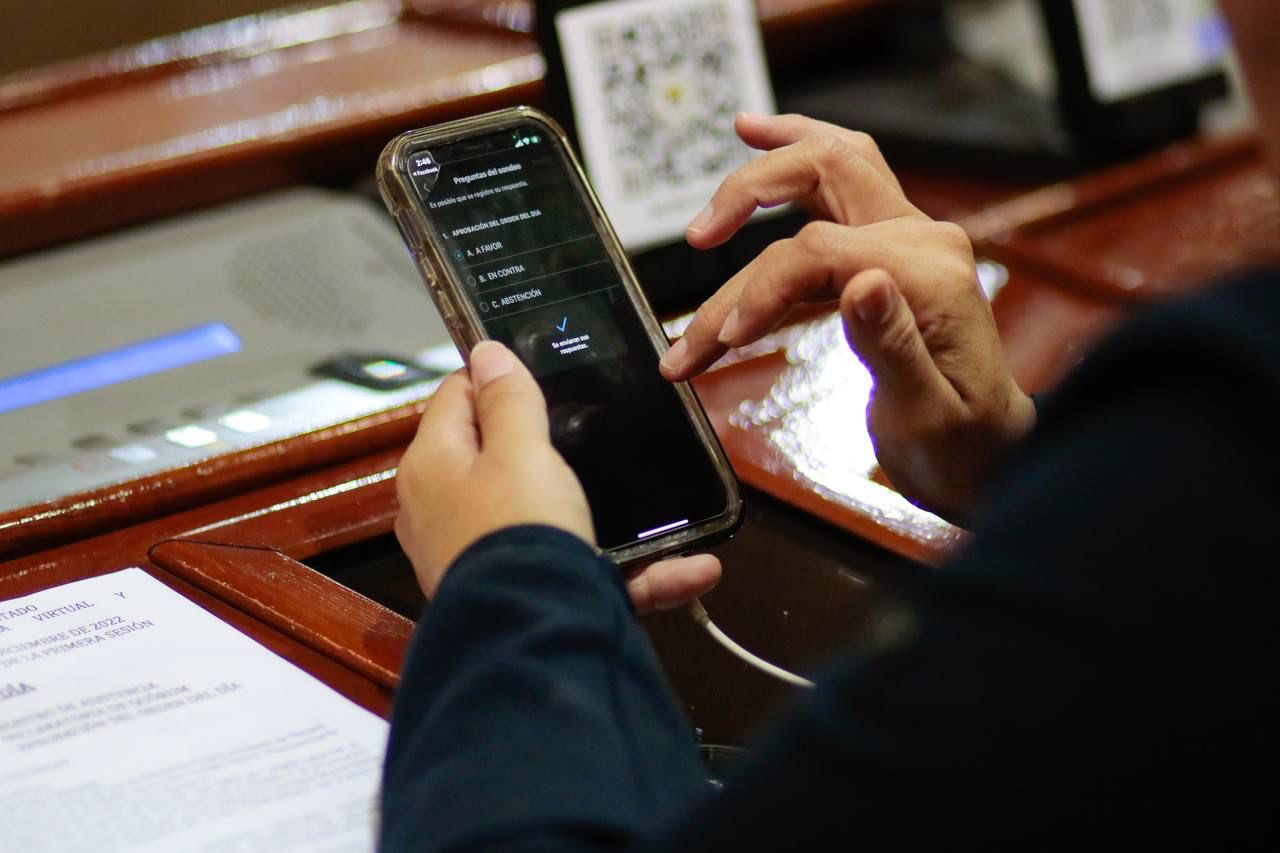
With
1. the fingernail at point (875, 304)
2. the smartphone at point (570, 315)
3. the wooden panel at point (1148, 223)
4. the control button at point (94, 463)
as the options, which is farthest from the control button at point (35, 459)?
the wooden panel at point (1148, 223)

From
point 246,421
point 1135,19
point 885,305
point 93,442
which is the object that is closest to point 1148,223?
point 1135,19

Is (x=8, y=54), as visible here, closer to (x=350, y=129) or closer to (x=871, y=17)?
(x=350, y=129)

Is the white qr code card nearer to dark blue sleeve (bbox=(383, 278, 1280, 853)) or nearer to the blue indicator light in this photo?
the blue indicator light

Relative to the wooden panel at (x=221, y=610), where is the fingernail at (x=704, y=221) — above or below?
above

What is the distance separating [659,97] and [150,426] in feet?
1.53

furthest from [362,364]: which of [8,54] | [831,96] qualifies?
[8,54]

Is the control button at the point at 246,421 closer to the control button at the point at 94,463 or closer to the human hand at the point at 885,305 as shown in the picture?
the control button at the point at 94,463

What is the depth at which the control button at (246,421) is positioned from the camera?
0.94 m

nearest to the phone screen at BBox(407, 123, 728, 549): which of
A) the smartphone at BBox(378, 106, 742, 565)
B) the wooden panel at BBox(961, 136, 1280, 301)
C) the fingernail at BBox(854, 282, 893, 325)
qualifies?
the smartphone at BBox(378, 106, 742, 565)

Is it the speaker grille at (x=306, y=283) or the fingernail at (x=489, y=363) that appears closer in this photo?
the fingernail at (x=489, y=363)

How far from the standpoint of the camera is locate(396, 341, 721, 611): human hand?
1.73ft

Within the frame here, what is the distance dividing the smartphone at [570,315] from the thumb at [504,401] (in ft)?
0.19

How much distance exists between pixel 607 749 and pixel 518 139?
406mm

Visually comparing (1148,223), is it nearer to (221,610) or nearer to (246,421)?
(246,421)
